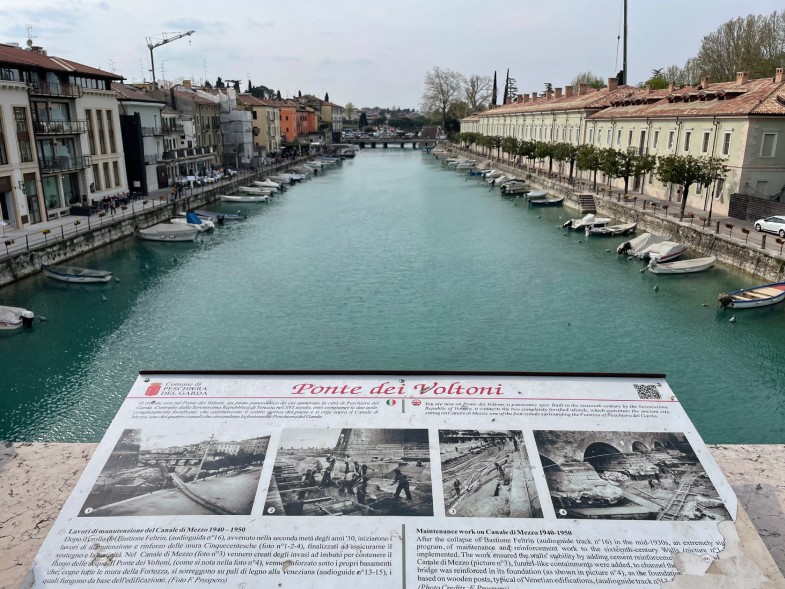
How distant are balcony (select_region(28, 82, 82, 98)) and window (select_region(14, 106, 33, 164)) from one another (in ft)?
6.58

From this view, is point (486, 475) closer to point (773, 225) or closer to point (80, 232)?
point (773, 225)

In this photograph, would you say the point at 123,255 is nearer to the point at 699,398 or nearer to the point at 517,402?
the point at 699,398

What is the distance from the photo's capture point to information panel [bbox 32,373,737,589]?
18.9ft

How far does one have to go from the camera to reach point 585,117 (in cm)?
6053

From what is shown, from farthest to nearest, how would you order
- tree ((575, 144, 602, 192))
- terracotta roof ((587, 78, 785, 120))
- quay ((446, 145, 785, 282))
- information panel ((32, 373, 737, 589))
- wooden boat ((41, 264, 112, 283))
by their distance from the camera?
tree ((575, 144, 602, 192))
terracotta roof ((587, 78, 785, 120))
wooden boat ((41, 264, 112, 283))
quay ((446, 145, 785, 282))
information panel ((32, 373, 737, 589))

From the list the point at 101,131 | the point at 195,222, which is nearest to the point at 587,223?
the point at 195,222

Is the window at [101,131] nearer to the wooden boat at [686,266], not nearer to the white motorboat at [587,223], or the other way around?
the white motorboat at [587,223]

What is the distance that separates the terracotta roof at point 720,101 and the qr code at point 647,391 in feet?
109

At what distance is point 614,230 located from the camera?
39469 millimetres

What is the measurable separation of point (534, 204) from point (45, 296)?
4064 centimetres

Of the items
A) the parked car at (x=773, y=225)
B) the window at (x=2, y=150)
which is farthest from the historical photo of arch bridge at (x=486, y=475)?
the window at (x=2, y=150)

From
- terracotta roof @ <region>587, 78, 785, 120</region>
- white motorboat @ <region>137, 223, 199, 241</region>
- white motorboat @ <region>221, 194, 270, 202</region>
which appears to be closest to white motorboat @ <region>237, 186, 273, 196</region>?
white motorboat @ <region>221, 194, 270, 202</region>

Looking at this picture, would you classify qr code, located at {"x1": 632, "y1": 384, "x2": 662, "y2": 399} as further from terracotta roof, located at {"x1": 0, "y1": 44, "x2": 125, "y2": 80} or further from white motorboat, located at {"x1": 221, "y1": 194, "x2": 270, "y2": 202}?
white motorboat, located at {"x1": 221, "y1": 194, "x2": 270, "y2": 202}

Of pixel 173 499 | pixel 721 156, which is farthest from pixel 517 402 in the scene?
pixel 721 156
